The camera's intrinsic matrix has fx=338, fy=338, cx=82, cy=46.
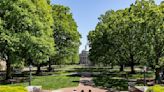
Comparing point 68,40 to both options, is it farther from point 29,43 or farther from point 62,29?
point 29,43

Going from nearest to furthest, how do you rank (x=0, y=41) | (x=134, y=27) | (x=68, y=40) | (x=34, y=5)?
(x=0, y=41) → (x=34, y=5) → (x=134, y=27) → (x=68, y=40)

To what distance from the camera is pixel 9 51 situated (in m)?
40.3

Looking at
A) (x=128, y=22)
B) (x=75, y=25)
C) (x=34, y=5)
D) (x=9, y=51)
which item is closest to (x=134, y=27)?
(x=128, y=22)

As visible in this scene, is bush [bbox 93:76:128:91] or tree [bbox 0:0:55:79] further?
tree [bbox 0:0:55:79]

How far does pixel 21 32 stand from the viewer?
41219 mm

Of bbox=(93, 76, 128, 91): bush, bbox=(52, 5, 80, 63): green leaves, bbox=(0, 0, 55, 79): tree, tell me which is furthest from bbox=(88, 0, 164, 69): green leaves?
bbox=(0, 0, 55, 79): tree

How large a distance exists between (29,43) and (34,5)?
6121 millimetres

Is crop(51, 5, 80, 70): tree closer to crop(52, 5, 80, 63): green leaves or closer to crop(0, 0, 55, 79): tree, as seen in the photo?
crop(52, 5, 80, 63): green leaves

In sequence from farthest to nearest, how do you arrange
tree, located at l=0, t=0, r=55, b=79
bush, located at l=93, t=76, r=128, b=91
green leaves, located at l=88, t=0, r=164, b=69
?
tree, located at l=0, t=0, r=55, b=79 < green leaves, located at l=88, t=0, r=164, b=69 < bush, located at l=93, t=76, r=128, b=91

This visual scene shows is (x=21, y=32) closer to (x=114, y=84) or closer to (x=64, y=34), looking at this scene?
(x=114, y=84)

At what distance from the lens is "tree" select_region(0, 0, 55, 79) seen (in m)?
39.6

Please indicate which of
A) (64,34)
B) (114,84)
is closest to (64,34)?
(64,34)

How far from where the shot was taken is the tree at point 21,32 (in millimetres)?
39562

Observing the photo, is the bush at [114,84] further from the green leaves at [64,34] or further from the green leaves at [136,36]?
the green leaves at [64,34]
